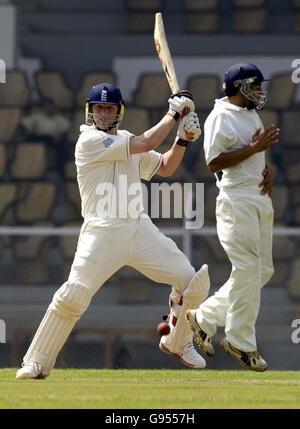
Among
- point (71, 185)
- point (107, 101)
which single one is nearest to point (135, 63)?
point (71, 185)

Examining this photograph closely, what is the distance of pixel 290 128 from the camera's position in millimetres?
10766

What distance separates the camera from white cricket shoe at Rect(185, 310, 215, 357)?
20.3 feet

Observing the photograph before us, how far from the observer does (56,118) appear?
10914 mm

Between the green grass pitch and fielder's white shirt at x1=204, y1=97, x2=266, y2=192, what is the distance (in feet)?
3.40

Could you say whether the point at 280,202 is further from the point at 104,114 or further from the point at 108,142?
the point at 108,142

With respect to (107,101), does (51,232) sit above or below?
below

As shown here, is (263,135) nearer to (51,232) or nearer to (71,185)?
(51,232)

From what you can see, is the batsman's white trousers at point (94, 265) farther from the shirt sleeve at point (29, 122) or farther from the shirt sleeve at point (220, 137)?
the shirt sleeve at point (29, 122)

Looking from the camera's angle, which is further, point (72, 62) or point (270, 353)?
point (72, 62)

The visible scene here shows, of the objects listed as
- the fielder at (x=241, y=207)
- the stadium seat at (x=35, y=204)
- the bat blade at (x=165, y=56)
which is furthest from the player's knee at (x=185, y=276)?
the stadium seat at (x=35, y=204)

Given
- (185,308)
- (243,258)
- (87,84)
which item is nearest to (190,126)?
(243,258)

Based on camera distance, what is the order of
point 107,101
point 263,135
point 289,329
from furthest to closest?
point 289,329 < point 107,101 < point 263,135

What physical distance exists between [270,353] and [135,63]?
10.3 ft

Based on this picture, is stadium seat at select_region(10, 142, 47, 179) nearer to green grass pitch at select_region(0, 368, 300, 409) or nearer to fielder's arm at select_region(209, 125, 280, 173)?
green grass pitch at select_region(0, 368, 300, 409)
